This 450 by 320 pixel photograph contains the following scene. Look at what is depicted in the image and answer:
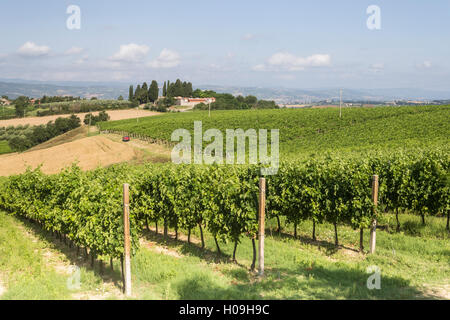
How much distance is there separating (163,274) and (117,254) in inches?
49.6

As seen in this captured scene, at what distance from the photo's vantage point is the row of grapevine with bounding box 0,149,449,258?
9281 mm

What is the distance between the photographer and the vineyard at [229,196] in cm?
927

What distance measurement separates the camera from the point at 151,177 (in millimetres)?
13180

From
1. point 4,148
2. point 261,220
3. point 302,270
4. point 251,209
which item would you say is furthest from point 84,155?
point 302,270

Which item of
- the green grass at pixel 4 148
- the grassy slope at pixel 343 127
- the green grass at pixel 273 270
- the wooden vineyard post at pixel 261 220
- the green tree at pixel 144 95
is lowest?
the green grass at pixel 4 148

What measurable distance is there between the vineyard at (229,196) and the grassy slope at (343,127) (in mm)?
18750

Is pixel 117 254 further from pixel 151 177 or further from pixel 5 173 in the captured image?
pixel 5 173

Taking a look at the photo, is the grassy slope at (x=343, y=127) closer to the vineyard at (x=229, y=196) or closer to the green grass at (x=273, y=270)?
the vineyard at (x=229, y=196)

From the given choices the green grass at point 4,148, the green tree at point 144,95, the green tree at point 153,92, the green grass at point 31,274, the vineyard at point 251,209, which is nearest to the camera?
the green grass at point 31,274

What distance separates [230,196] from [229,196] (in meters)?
0.05

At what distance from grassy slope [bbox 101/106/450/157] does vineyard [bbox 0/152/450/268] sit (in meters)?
18.7

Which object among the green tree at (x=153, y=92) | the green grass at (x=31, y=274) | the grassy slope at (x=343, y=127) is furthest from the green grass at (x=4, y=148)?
the green tree at (x=153, y=92)

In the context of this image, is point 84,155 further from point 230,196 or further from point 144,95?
point 144,95

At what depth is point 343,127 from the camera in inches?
1944
